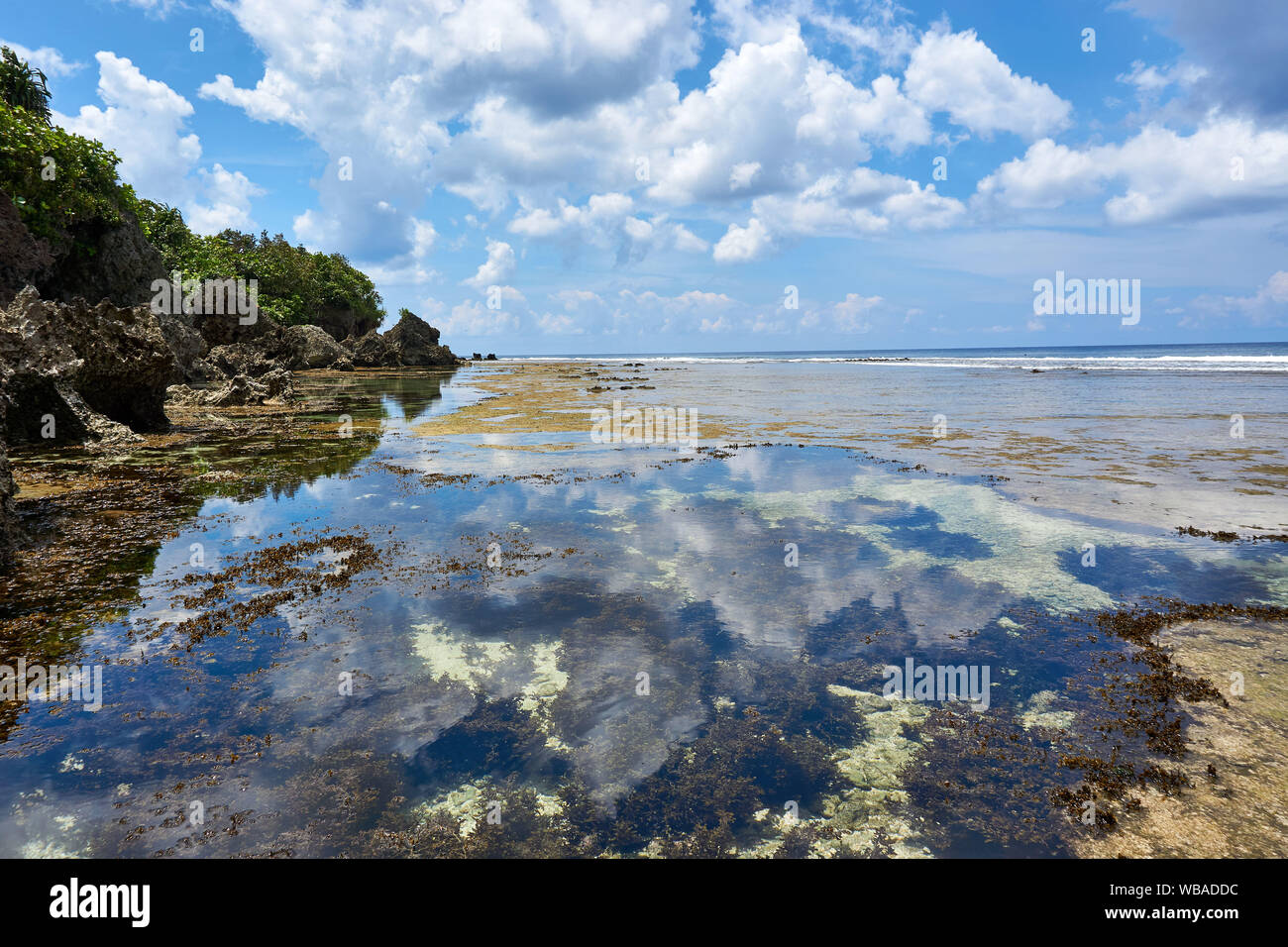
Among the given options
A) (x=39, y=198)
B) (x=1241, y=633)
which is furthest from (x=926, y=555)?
(x=39, y=198)

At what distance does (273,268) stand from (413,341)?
19506 mm

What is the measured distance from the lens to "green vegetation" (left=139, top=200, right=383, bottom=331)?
60250 millimetres

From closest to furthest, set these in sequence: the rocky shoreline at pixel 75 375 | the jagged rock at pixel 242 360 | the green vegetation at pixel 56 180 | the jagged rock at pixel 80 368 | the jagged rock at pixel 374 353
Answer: the rocky shoreline at pixel 75 375 → the jagged rock at pixel 80 368 → the green vegetation at pixel 56 180 → the jagged rock at pixel 242 360 → the jagged rock at pixel 374 353

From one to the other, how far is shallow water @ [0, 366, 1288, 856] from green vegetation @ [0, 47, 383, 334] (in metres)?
32.3

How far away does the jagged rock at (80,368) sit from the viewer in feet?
56.1

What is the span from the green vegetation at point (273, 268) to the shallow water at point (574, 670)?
174ft

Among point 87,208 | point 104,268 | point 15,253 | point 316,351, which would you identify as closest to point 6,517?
point 15,253

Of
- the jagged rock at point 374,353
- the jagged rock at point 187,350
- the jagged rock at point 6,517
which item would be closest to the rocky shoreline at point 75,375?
the jagged rock at point 6,517

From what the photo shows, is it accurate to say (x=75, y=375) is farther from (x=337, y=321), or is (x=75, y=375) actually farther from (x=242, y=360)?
(x=337, y=321)

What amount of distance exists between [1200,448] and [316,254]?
112104 millimetres

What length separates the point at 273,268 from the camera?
81.9 metres

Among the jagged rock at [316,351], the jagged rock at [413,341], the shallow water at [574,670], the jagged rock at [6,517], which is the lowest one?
the shallow water at [574,670]

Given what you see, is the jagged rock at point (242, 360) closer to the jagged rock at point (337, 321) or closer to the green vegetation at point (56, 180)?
the green vegetation at point (56, 180)
